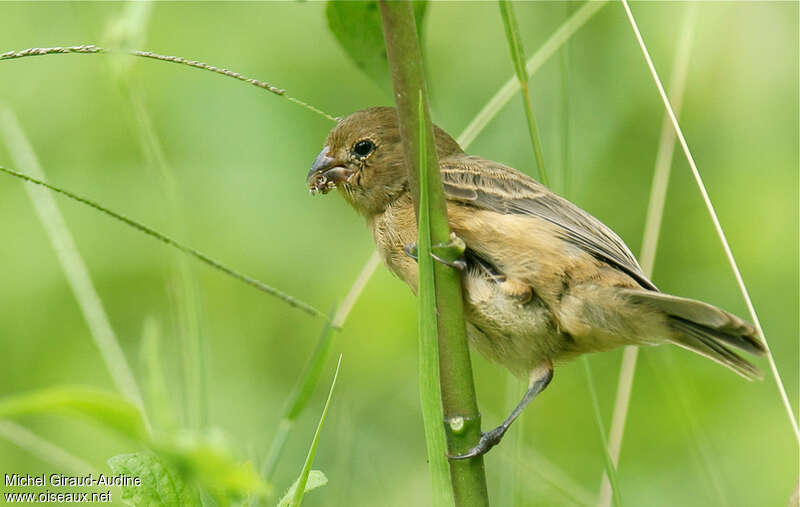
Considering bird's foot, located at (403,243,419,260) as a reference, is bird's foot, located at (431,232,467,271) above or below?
below

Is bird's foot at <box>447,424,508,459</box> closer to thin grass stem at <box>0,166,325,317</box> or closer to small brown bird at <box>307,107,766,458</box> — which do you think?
small brown bird at <box>307,107,766,458</box>

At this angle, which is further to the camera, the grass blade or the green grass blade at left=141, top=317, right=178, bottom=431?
the grass blade

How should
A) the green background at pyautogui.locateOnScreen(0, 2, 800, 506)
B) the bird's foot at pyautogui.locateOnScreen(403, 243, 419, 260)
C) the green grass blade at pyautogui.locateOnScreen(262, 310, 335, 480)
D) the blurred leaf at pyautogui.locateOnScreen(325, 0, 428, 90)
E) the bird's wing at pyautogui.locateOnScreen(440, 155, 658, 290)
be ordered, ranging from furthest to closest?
the green background at pyautogui.locateOnScreen(0, 2, 800, 506) < the bird's wing at pyautogui.locateOnScreen(440, 155, 658, 290) < the bird's foot at pyautogui.locateOnScreen(403, 243, 419, 260) < the blurred leaf at pyautogui.locateOnScreen(325, 0, 428, 90) < the green grass blade at pyautogui.locateOnScreen(262, 310, 335, 480)

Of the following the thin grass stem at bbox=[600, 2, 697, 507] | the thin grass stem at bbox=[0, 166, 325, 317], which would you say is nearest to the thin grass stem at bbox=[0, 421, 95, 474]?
the thin grass stem at bbox=[0, 166, 325, 317]

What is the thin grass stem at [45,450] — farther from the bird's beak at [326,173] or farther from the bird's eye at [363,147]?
the bird's eye at [363,147]

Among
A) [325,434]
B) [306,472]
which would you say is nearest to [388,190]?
[325,434]

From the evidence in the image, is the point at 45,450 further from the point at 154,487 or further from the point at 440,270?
the point at 440,270
